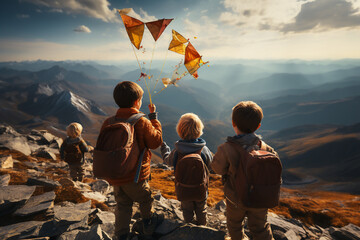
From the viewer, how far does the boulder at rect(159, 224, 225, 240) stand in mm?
3924

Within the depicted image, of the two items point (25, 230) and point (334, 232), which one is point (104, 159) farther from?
point (334, 232)

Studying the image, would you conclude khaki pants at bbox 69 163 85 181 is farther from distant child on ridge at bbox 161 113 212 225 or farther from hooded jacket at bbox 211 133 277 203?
hooded jacket at bbox 211 133 277 203

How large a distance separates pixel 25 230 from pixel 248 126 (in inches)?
219

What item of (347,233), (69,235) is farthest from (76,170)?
(347,233)

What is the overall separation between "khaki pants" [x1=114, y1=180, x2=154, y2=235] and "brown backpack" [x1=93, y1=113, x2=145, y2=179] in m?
0.72

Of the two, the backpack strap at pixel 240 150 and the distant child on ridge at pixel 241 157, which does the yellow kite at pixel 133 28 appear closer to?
the distant child on ridge at pixel 241 157

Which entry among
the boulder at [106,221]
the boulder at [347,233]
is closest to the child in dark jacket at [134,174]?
the boulder at [106,221]

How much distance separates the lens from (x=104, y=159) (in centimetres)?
346

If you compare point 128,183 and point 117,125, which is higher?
point 117,125

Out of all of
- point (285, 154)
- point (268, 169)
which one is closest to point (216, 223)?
point (268, 169)

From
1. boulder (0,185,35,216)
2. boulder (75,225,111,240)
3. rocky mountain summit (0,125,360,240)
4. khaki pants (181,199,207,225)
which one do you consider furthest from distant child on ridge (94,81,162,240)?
boulder (0,185,35,216)

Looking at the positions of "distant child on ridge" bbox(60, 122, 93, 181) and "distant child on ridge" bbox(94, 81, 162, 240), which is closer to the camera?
"distant child on ridge" bbox(94, 81, 162, 240)

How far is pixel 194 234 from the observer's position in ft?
13.2

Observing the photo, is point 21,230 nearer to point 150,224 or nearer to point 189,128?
point 150,224
